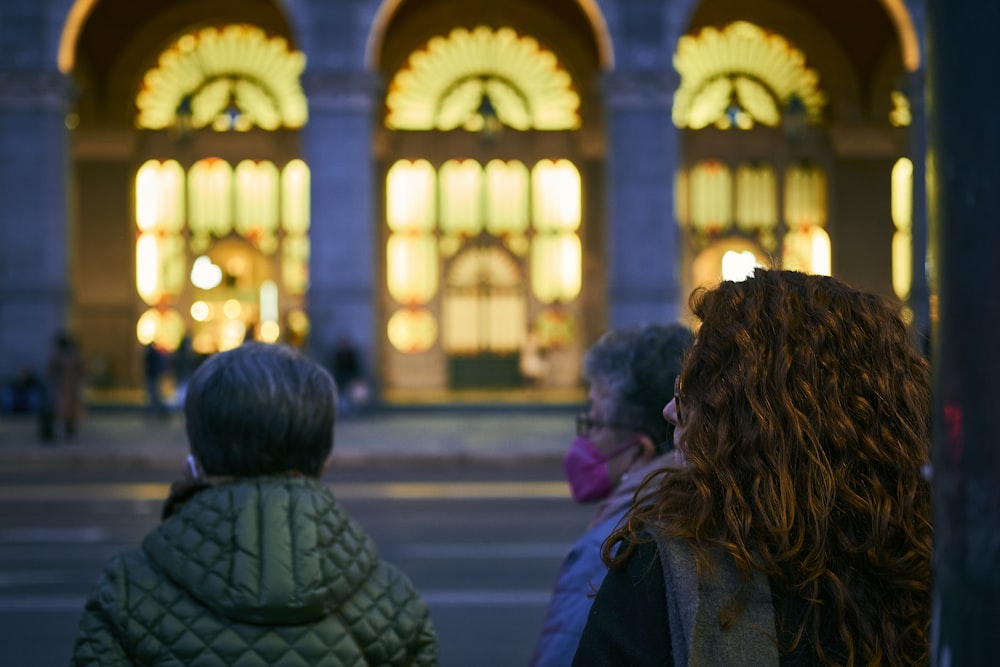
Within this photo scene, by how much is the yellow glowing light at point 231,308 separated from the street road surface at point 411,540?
13259 millimetres

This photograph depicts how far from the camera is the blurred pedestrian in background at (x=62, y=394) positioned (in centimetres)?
1922

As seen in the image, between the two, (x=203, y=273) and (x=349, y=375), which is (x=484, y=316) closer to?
(x=203, y=273)

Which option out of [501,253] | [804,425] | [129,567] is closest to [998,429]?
[804,425]

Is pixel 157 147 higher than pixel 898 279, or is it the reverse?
pixel 157 147

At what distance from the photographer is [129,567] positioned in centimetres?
265

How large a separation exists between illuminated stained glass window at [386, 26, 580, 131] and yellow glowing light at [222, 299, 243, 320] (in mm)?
5387

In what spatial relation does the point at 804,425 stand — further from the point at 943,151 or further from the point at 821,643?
the point at 943,151

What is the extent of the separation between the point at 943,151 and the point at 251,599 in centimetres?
183

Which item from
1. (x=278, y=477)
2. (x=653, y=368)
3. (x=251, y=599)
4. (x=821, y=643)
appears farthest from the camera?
(x=653, y=368)

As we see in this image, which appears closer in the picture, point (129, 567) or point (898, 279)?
point (129, 567)

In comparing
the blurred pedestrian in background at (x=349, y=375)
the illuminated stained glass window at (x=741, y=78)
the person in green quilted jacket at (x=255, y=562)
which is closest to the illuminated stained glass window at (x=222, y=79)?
the blurred pedestrian in background at (x=349, y=375)

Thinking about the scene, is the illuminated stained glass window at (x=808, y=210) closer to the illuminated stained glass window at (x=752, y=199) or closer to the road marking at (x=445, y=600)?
the illuminated stained glass window at (x=752, y=199)

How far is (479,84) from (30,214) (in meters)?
11.0

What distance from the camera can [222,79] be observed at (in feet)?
98.4
